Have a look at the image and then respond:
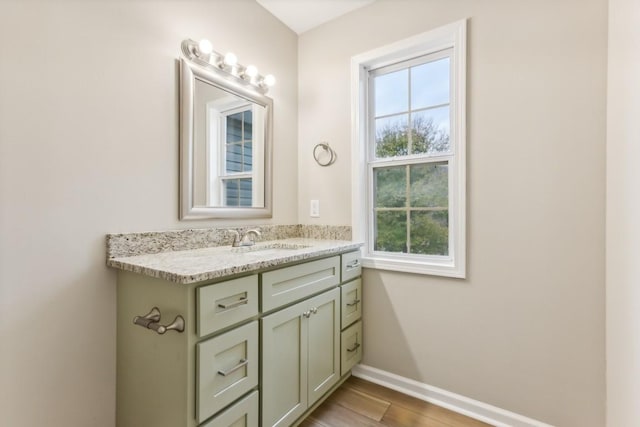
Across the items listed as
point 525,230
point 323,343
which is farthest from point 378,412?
point 525,230

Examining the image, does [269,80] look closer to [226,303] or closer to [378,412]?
[226,303]

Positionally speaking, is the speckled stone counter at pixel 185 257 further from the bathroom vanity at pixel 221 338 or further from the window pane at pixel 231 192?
the window pane at pixel 231 192

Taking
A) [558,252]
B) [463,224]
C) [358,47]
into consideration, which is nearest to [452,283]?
[463,224]

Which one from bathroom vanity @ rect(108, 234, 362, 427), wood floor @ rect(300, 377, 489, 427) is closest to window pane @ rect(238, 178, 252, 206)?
bathroom vanity @ rect(108, 234, 362, 427)

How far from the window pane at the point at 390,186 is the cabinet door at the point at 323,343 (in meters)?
0.71

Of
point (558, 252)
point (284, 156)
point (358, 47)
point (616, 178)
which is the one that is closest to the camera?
point (616, 178)

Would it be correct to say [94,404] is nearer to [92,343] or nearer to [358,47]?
[92,343]

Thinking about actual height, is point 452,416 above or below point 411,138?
below

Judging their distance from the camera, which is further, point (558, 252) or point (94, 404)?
point (558, 252)

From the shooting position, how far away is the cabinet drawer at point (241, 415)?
106 centimetres

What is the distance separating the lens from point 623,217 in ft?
3.56

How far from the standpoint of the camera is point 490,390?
5.10 ft

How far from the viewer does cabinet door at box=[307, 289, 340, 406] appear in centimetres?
150

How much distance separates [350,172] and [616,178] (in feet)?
4.33
